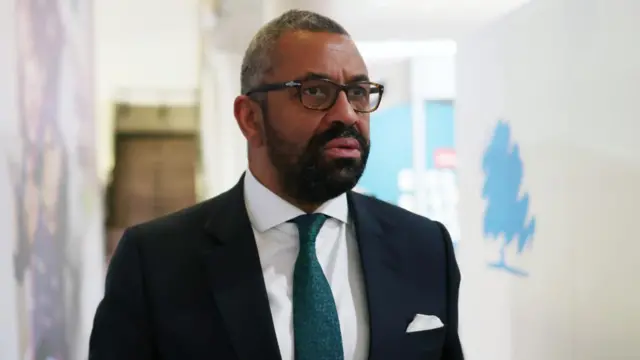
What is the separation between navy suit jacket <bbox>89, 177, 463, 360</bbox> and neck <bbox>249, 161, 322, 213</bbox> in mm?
54

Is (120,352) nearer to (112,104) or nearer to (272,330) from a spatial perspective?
(272,330)

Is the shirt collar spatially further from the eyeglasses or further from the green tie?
the eyeglasses

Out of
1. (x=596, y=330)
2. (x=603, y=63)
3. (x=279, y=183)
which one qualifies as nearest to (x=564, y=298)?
(x=596, y=330)

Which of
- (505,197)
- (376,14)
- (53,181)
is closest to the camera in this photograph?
(53,181)

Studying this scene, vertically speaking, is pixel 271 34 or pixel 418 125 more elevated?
pixel 271 34

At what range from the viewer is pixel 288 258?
103cm

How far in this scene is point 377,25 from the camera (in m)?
3.24

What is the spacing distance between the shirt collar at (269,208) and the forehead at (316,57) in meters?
0.19

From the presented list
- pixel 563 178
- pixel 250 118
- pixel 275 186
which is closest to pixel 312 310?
pixel 275 186

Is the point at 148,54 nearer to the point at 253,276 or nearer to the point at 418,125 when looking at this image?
the point at 418,125

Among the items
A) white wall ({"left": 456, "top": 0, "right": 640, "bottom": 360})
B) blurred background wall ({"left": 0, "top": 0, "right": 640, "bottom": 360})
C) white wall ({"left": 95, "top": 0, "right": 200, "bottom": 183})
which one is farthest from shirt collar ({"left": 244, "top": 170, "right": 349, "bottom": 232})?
white wall ({"left": 95, "top": 0, "right": 200, "bottom": 183})

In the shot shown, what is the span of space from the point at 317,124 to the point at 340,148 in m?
0.05

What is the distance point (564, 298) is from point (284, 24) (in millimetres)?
824

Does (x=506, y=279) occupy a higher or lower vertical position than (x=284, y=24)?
lower
